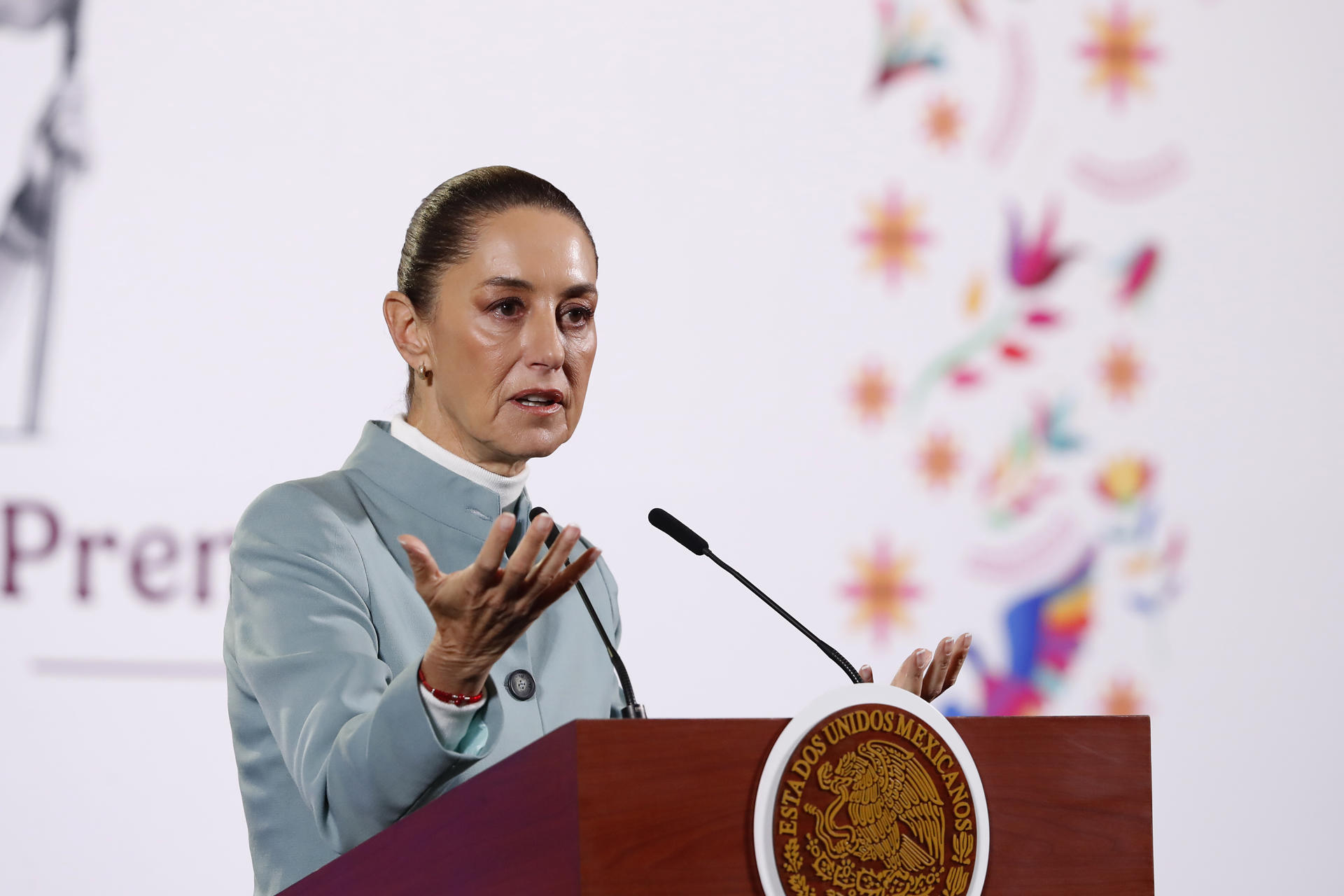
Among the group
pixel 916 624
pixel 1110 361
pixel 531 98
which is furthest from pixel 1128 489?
pixel 531 98

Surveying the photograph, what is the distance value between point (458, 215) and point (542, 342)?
0.19 meters

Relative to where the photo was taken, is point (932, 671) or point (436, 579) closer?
point (436, 579)

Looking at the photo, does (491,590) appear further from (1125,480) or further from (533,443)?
(1125,480)

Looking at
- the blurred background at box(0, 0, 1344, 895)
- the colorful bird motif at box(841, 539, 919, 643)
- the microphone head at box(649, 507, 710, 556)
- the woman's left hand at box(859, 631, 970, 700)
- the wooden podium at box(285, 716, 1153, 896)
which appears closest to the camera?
the wooden podium at box(285, 716, 1153, 896)

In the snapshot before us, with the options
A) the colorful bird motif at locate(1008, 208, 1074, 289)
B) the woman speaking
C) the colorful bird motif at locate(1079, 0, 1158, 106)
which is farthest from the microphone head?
the colorful bird motif at locate(1079, 0, 1158, 106)

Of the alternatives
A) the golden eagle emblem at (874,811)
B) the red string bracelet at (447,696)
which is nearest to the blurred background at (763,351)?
the red string bracelet at (447,696)

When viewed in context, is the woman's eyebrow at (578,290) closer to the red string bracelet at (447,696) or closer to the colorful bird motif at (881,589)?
the red string bracelet at (447,696)

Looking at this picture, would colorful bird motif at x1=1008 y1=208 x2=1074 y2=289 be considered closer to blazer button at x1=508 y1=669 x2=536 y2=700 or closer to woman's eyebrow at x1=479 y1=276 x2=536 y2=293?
woman's eyebrow at x1=479 y1=276 x2=536 y2=293

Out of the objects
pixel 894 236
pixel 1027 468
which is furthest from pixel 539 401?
pixel 1027 468

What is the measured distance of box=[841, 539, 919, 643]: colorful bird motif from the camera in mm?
2641

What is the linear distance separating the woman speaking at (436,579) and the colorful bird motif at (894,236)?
114 cm

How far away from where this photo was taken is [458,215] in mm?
1646

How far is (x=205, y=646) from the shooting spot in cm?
229

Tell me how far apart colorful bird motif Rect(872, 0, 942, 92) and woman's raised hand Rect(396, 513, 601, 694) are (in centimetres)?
205
